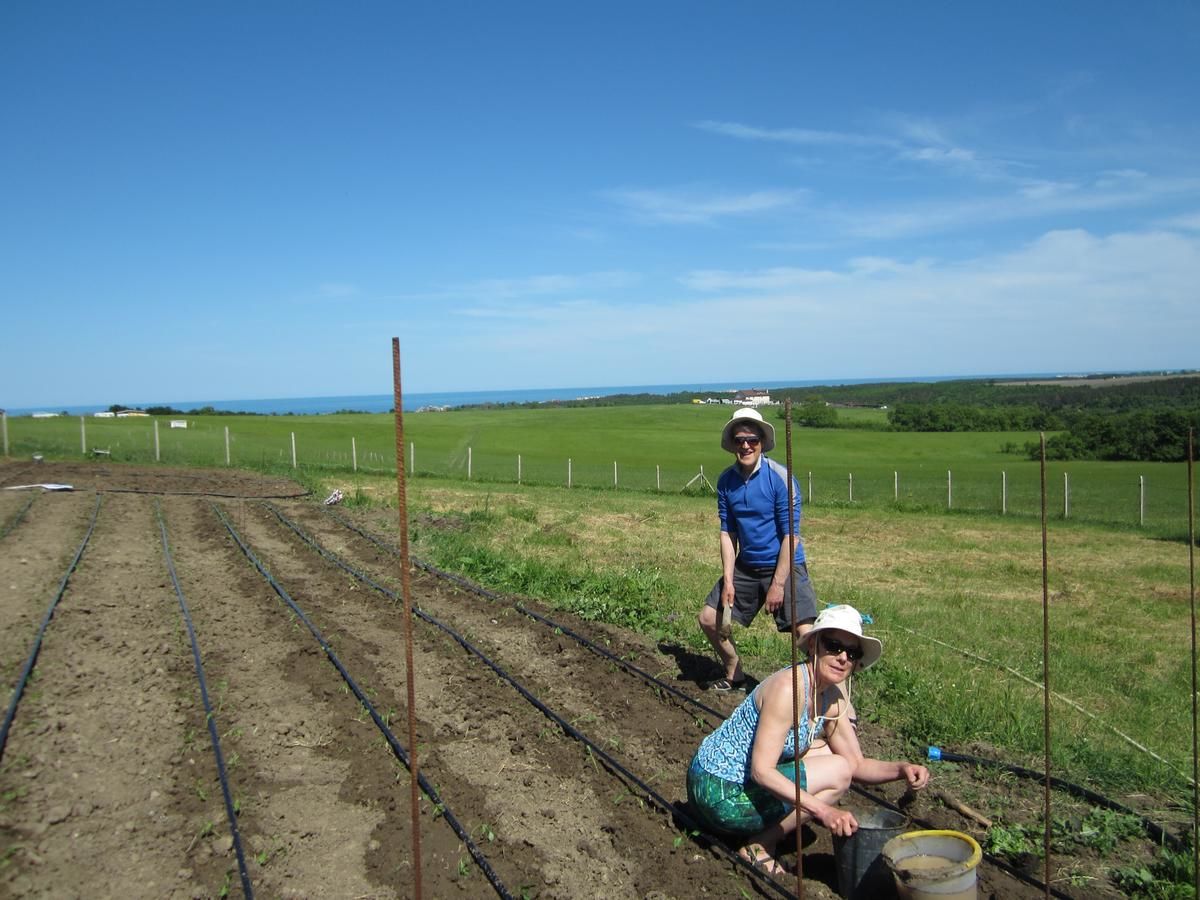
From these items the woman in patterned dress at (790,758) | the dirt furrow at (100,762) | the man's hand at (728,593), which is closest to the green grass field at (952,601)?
the man's hand at (728,593)

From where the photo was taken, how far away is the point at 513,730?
5.42 m

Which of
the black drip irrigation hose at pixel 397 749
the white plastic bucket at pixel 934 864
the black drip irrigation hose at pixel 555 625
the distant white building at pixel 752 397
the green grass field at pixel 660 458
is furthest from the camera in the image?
the green grass field at pixel 660 458

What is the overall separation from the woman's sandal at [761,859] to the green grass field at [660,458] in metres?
18.6

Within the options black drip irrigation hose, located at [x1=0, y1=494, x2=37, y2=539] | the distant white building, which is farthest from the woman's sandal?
black drip irrigation hose, located at [x1=0, y1=494, x2=37, y2=539]

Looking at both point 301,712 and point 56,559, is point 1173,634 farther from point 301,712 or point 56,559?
point 56,559

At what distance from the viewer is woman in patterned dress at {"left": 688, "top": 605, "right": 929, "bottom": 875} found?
3.34 metres

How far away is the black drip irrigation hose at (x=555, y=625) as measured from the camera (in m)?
5.76

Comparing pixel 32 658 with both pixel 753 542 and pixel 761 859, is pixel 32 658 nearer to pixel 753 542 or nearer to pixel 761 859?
pixel 753 542

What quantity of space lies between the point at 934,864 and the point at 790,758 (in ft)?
2.06

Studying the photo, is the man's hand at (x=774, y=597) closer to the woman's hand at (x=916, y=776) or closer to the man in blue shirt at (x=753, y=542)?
the man in blue shirt at (x=753, y=542)

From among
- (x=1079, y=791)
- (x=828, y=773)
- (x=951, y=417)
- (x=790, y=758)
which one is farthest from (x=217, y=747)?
(x=951, y=417)

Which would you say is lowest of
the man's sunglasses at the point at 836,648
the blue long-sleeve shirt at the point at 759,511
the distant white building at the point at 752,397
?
the man's sunglasses at the point at 836,648

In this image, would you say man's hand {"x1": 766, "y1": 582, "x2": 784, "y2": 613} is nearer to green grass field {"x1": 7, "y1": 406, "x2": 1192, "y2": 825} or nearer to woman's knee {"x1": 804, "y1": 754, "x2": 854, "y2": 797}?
green grass field {"x1": 7, "y1": 406, "x2": 1192, "y2": 825}

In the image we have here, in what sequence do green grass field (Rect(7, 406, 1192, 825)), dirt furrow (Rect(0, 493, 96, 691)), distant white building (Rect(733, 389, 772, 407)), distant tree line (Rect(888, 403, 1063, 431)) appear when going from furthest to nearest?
1. distant tree line (Rect(888, 403, 1063, 431))
2. dirt furrow (Rect(0, 493, 96, 691))
3. green grass field (Rect(7, 406, 1192, 825))
4. distant white building (Rect(733, 389, 772, 407))
